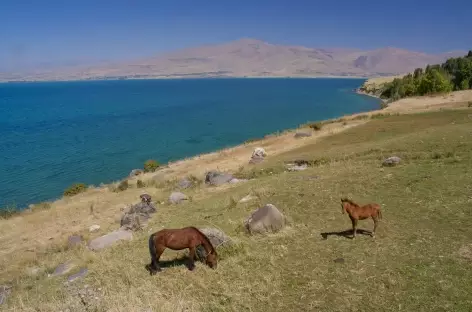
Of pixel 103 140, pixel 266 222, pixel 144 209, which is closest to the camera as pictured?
pixel 266 222

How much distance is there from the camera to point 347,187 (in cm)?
2145

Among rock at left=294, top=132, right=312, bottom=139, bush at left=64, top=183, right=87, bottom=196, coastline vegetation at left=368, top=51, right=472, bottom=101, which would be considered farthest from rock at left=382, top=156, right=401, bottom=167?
coastline vegetation at left=368, top=51, right=472, bottom=101

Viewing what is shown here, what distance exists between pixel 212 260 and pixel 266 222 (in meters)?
4.11

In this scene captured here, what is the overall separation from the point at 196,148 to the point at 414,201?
191 ft

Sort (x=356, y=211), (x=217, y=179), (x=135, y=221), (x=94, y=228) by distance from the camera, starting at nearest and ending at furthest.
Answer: (x=356, y=211)
(x=135, y=221)
(x=94, y=228)
(x=217, y=179)

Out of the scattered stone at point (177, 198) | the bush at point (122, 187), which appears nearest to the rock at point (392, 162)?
the scattered stone at point (177, 198)

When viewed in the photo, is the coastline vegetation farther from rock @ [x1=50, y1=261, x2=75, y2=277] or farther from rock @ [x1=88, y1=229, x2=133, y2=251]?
rock @ [x1=50, y1=261, x2=75, y2=277]

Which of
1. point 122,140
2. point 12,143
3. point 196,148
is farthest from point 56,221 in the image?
point 12,143

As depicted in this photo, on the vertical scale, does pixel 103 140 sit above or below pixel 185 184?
below

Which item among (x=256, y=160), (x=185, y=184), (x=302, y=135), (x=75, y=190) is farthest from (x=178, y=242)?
(x=302, y=135)

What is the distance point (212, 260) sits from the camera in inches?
527

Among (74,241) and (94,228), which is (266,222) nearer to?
(74,241)

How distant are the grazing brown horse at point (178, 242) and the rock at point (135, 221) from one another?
941cm

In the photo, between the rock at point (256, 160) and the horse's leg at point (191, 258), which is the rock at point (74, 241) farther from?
the rock at point (256, 160)
